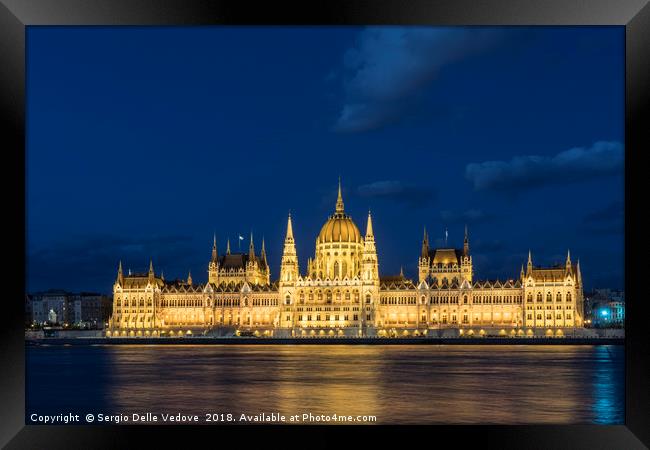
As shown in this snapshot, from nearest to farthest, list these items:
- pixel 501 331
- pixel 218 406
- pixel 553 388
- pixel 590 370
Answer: pixel 218 406 < pixel 553 388 < pixel 590 370 < pixel 501 331

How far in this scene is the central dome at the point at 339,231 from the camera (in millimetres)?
76688

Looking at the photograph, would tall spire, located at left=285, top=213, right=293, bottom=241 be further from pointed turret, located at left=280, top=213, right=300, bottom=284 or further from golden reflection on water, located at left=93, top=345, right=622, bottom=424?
golden reflection on water, located at left=93, top=345, right=622, bottom=424

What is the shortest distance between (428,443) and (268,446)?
150 cm

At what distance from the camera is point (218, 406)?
65.5 feet

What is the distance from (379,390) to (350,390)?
79 centimetres

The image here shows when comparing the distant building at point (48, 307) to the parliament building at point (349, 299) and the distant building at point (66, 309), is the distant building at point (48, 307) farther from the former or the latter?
the parliament building at point (349, 299)

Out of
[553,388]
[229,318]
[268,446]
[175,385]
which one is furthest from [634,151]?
[229,318]

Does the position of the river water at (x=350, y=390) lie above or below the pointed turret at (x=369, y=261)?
below

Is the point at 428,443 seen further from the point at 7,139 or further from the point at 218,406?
the point at 218,406

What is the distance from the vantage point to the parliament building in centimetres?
7050

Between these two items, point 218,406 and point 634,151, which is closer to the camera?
point 634,151
